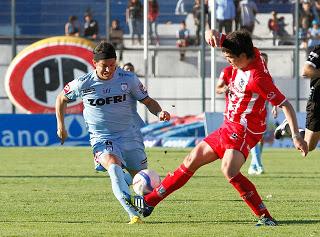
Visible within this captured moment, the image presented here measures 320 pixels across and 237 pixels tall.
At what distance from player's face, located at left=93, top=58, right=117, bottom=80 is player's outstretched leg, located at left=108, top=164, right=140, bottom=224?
1047 mm

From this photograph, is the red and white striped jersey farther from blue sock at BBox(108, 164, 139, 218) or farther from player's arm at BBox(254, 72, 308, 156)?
blue sock at BBox(108, 164, 139, 218)

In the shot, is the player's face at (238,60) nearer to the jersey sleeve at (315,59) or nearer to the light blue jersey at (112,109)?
the light blue jersey at (112,109)

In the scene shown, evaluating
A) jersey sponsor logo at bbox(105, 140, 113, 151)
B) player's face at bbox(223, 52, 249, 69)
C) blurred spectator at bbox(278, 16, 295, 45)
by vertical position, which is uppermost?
player's face at bbox(223, 52, 249, 69)

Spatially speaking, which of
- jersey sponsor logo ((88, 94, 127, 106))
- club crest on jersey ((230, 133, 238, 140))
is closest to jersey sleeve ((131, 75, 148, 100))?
jersey sponsor logo ((88, 94, 127, 106))

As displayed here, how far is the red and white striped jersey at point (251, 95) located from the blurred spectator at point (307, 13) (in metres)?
24.5

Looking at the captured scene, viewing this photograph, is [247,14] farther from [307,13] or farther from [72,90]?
[72,90]

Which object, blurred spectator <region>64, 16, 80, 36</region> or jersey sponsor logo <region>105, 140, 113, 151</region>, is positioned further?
blurred spectator <region>64, 16, 80, 36</region>

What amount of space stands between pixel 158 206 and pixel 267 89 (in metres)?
3.43

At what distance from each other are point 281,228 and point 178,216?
174cm

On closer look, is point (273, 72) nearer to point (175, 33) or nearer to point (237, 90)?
point (175, 33)

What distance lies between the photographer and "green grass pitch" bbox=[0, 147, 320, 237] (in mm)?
11050

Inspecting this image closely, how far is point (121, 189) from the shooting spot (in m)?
11.6

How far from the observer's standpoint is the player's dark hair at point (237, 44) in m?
11.0

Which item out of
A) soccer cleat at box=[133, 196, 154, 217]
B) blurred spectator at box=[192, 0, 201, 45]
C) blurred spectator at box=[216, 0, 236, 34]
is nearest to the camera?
soccer cleat at box=[133, 196, 154, 217]
